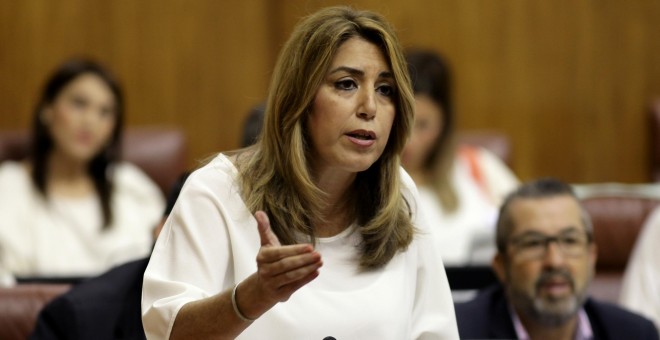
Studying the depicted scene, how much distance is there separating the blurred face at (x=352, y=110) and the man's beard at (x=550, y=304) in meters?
1.38

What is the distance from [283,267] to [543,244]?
1733 millimetres

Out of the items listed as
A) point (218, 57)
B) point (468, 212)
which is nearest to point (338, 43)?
point (468, 212)

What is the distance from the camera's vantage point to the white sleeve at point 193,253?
1.96 meters

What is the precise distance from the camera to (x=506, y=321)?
130 inches

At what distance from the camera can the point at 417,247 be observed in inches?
88.0

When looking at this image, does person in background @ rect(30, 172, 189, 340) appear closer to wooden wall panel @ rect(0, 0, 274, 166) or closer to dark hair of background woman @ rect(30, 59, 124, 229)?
dark hair of background woman @ rect(30, 59, 124, 229)

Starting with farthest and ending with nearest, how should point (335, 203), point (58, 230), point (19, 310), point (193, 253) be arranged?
point (58, 230) → point (19, 310) → point (335, 203) → point (193, 253)

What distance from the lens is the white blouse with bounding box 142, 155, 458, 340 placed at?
198 centimetres

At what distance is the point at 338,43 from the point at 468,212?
9.44 feet

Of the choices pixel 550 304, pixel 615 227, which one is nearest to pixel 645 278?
pixel 615 227

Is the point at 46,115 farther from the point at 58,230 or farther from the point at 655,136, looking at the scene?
the point at 655,136

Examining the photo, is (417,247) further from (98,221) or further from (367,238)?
(98,221)

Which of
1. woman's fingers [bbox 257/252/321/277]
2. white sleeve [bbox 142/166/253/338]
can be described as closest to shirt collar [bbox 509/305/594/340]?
white sleeve [bbox 142/166/253/338]

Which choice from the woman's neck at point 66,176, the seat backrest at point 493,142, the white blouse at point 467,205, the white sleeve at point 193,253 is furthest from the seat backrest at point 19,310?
the seat backrest at point 493,142
